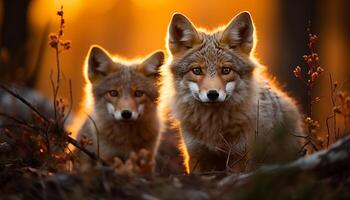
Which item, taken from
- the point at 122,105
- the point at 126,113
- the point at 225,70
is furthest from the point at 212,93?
the point at 122,105

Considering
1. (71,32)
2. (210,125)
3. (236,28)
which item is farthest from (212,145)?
(71,32)

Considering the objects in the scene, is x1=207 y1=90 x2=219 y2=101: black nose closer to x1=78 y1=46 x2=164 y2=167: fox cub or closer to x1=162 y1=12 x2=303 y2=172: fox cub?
x1=162 y1=12 x2=303 y2=172: fox cub

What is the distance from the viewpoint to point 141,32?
1837 inches

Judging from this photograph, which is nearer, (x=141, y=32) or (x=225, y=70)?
(x=225, y=70)

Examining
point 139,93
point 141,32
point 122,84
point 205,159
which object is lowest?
point 205,159

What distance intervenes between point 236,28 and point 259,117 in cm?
103

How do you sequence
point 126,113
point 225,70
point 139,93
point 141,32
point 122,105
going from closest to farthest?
point 225,70
point 126,113
point 122,105
point 139,93
point 141,32

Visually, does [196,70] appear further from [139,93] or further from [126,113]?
[139,93]

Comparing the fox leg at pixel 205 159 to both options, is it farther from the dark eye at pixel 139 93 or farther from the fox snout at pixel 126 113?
the dark eye at pixel 139 93

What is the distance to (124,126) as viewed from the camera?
27.2ft

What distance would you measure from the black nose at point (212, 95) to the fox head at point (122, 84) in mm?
1605

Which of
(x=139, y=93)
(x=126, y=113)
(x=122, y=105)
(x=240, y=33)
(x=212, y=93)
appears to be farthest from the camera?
(x=139, y=93)

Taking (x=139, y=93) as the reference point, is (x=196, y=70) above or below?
above

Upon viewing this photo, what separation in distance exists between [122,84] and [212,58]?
1.76m
